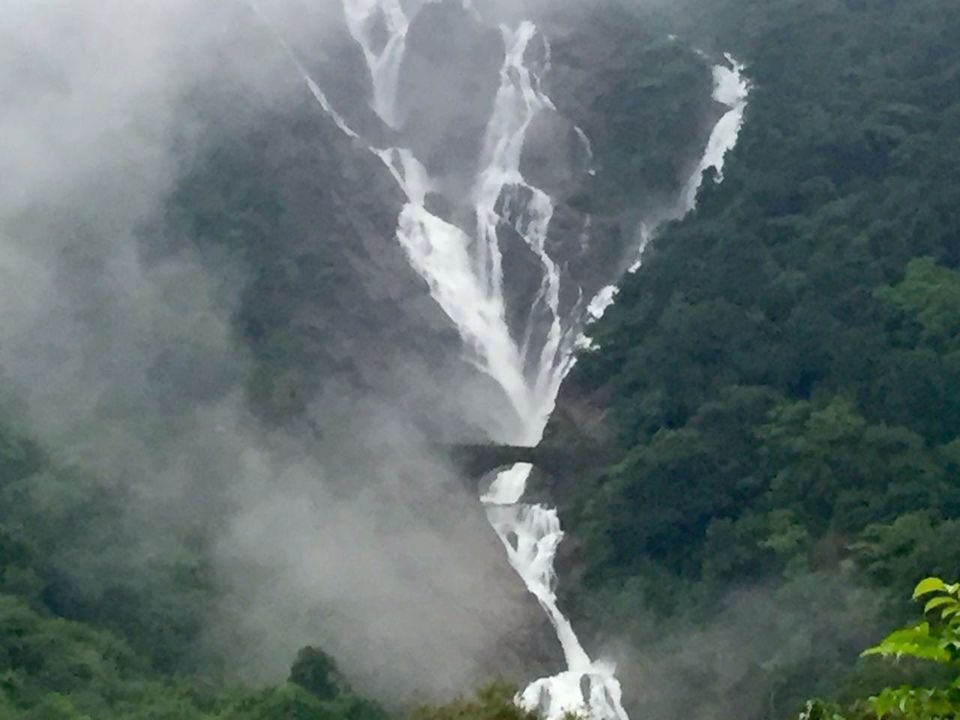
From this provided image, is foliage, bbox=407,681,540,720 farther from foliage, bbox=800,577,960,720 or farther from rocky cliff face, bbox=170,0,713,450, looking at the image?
rocky cliff face, bbox=170,0,713,450

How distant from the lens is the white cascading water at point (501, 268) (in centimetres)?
3108

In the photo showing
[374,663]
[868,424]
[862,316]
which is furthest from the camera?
[862,316]

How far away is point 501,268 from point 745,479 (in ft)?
38.3

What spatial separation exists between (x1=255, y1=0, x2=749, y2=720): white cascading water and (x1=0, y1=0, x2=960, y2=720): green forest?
1078mm

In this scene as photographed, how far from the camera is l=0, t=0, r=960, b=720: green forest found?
25500 mm

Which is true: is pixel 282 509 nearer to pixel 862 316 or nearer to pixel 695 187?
pixel 862 316

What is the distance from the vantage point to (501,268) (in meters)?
40.1

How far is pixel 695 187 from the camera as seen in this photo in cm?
4253

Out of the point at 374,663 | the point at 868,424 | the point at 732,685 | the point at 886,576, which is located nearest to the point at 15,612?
the point at 374,663

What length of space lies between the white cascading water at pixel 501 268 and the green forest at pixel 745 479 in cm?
108

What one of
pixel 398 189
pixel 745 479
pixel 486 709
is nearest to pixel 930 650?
pixel 486 709

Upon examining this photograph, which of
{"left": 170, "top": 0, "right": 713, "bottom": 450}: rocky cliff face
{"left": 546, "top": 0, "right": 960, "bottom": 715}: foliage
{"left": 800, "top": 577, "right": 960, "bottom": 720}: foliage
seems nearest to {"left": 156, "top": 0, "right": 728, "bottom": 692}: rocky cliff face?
{"left": 170, "top": 0, "right": 713, "bottom": 450}: rocky cliff face

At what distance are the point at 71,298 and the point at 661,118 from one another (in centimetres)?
1845

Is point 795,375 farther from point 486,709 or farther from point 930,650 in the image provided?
point 930,650
